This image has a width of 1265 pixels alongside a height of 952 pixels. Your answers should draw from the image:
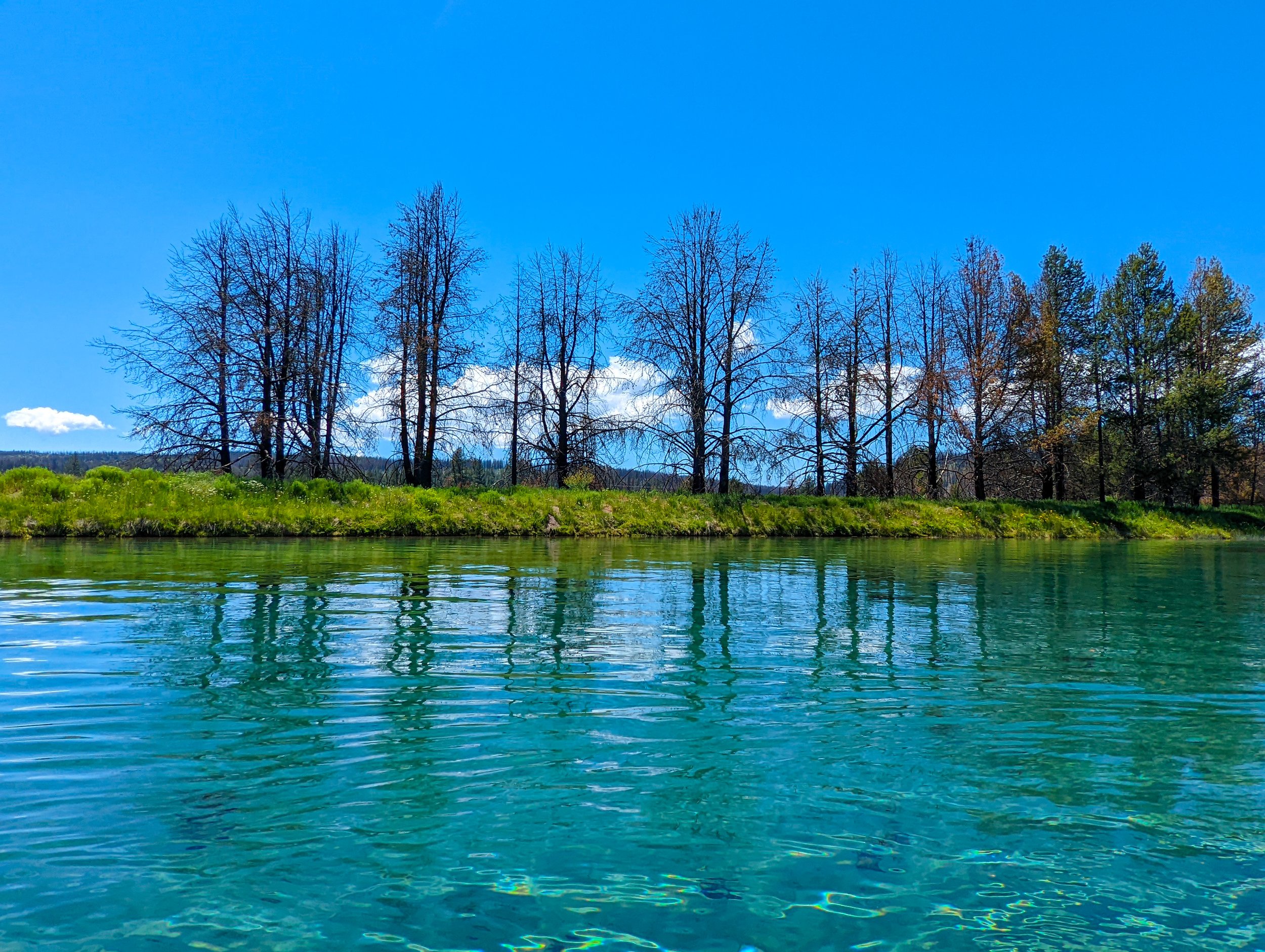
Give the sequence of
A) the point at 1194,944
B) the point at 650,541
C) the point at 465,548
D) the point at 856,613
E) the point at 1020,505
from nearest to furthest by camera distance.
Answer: the point at 1194,944 → the point at 856,613 → the point at 465,548 → the point at 650,541 → the point at 1020,505

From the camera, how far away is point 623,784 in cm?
282

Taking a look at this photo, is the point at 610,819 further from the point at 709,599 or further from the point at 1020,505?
the point at 1020,505

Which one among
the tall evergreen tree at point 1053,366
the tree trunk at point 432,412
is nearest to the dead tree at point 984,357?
the tall evergreen tree at point 1053,366

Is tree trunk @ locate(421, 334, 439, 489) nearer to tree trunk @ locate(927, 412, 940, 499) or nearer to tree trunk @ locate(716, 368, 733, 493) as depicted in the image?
tree trunk @ locate(716, 368, 733, 493)

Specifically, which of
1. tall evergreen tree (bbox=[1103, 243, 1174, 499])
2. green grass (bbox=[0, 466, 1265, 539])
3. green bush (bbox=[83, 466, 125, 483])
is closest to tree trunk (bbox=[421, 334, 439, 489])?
green grass (bbox=[0, 466, 1265, 539])

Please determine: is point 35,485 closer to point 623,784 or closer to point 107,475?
point 107,475

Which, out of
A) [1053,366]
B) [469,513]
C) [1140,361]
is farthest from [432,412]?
[1140,361]

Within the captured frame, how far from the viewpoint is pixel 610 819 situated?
2.50 meters

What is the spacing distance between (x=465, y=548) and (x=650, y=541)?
20.1ft

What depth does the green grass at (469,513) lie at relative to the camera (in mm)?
17719

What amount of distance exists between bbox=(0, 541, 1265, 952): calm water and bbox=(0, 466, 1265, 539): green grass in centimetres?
1336

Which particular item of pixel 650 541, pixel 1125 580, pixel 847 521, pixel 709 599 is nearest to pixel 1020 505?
pixel 847 521

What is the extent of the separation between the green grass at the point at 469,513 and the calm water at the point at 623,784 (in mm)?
13357

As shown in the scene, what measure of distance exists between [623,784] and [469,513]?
19.7m
